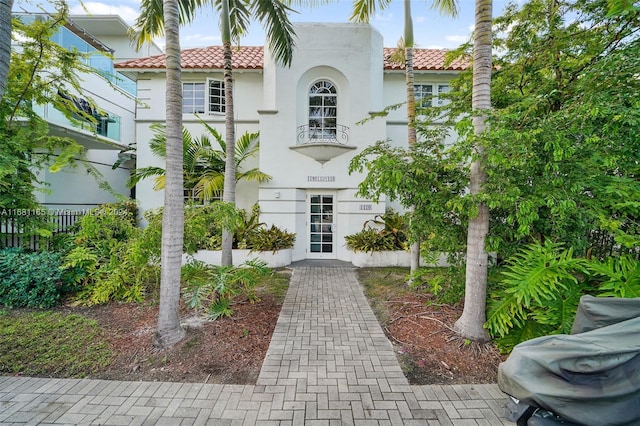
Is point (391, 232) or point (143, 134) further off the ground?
point (143, 134)

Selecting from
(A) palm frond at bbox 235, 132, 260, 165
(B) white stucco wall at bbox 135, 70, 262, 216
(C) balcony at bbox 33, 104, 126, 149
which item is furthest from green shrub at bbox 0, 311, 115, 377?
(A) palm frond at bbox 235, 132, 260, 165

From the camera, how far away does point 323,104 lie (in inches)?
424

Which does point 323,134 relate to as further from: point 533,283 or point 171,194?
point 533,283

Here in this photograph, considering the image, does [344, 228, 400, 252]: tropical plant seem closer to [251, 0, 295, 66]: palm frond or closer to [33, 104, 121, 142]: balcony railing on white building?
[251, 0, 295, 66]: palm frond

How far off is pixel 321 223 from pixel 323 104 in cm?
455

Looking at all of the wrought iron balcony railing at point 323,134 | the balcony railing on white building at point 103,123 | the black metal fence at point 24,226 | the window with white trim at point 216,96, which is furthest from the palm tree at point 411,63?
the balcony railing on white building at point 103,123

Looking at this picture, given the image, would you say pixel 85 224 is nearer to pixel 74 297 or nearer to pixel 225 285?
pixel 74 297

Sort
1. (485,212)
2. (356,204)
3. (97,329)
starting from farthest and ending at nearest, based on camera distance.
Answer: (356,204) → (97,329) → (485,212)

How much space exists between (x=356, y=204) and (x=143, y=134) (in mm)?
9221

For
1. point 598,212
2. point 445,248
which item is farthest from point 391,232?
point 598,212

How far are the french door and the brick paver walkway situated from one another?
259 inches

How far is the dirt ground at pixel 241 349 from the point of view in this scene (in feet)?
12.0

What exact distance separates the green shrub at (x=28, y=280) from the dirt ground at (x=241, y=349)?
1.01m

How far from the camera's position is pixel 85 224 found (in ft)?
19.1
